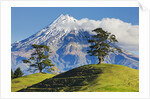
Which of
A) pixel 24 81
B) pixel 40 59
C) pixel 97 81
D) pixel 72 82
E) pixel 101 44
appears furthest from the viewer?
pixel 40 59

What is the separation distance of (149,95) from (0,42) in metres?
9.02

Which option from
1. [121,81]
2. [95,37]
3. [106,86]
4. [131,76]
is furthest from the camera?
[95,37]

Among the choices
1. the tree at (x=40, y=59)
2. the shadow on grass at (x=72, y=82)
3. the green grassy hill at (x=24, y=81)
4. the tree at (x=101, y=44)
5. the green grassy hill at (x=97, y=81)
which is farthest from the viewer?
the tree at (x=40, y=59)

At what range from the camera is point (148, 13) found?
1437 centimetres

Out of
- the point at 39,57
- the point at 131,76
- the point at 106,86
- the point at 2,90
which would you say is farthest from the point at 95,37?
the point at 2,90

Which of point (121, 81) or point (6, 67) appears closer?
point (6, 67)

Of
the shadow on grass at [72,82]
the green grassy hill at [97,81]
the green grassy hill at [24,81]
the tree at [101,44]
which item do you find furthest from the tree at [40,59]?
the shadow on grass at [72,82]

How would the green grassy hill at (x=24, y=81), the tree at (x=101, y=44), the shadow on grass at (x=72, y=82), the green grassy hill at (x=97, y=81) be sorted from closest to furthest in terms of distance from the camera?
the green grassy hill at (x=97, y=81), the shadow on grass at (x=72, y=82), the tree at (x=101, y=44), the green grassy hill at (x=24, y=81)

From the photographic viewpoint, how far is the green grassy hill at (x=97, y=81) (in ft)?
63.0

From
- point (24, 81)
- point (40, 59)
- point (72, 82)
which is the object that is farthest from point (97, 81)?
point (40, 59)

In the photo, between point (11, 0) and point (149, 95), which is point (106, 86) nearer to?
point (149, 95)

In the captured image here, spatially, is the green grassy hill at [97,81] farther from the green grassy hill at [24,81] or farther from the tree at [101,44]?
the green grassy hill at [24,81]

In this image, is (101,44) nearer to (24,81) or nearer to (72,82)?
(72,82)

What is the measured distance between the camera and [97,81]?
20.9 meters
